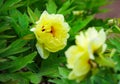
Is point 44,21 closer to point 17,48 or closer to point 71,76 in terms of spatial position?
point 17,48

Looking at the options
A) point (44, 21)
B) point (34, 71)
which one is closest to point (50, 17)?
point (44, 21)

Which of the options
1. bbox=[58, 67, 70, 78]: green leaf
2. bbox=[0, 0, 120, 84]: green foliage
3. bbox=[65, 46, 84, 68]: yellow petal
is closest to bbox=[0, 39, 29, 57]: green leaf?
bbox=[0, 0, 120, 84]: green foliage

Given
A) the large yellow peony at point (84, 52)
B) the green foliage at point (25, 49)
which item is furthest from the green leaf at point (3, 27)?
the large yellow peony at point (84, 52)

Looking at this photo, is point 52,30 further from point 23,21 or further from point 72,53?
point 72,53

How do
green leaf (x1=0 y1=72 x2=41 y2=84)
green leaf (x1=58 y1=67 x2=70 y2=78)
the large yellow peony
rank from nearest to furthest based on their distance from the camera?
1. the large yellow peony
2. green leaf (x1=58 y1=67 x2=70 y2=78)
3. green leaf (x1=0 y1=72 x2=41 y2=84)

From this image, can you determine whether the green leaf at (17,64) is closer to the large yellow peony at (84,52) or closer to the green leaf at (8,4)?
the green leaf at (8,4)

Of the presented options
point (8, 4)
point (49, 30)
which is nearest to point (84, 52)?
point (49, 30)

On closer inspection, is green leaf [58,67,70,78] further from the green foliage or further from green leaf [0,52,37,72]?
green leaf [0,52,37,72]
